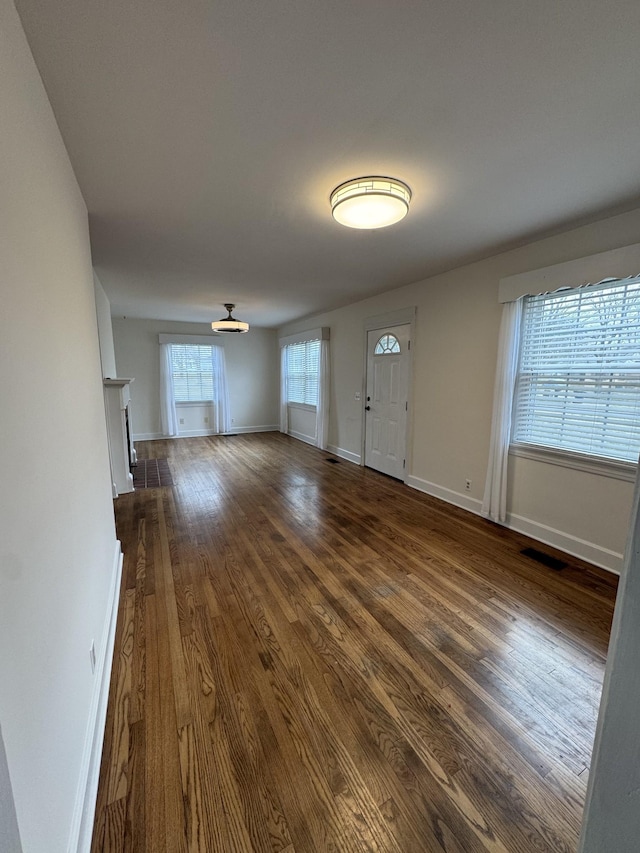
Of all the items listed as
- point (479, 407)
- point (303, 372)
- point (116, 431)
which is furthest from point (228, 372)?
point (479, 407)

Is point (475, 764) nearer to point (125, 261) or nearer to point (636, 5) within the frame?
point (636, 5)

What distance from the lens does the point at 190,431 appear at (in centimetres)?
755

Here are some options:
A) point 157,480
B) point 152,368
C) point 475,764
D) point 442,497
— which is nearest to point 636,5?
point 475,764

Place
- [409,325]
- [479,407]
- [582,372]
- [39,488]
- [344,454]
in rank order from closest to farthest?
[39,488]
[582,372]
[479,407]
[409,325]
[344,454]

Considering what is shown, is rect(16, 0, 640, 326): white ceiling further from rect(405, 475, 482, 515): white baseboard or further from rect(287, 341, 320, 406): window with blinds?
rect(287, 341, 320, 406): window with blinds

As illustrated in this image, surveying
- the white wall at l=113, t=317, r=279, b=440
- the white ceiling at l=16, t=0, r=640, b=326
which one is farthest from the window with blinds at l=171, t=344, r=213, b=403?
the white ceiling at l=16, t=0, r=640, b=326

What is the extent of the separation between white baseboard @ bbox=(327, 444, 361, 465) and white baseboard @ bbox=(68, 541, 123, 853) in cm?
402

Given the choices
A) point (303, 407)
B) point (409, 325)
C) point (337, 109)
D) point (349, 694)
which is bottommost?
point (349, 694)

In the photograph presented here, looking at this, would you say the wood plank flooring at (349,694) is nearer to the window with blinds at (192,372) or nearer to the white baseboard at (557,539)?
the white baseboard at (557,539)

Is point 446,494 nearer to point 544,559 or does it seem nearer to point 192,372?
point 544,559

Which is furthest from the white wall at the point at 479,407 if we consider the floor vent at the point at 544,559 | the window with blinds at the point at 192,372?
the window with blinds at the point at 192,372

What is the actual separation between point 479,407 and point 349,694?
2.76 m

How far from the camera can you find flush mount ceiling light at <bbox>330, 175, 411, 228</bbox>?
1.89 metres

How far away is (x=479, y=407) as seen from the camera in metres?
3.45
